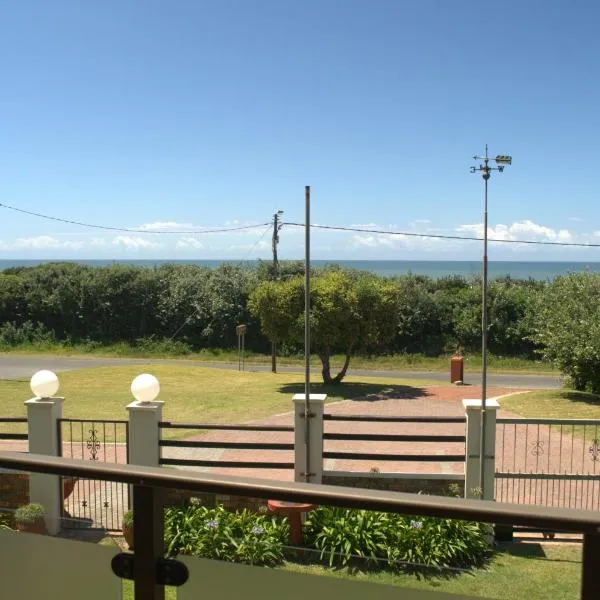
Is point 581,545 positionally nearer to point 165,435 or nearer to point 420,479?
point 420,479

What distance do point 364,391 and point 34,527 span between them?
614 inches

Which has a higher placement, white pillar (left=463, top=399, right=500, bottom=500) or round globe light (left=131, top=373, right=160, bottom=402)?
round globe light (left=131, top=373, right=160, bottom=402)

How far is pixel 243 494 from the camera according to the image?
1417mm

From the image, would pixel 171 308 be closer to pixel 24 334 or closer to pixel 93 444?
pixel 24 334

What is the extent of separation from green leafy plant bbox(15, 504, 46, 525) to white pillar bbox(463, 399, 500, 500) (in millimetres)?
5088

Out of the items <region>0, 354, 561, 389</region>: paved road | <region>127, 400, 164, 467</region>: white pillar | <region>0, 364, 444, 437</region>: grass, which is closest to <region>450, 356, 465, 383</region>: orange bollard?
<region>0, 364, 444, 437</region>: grass

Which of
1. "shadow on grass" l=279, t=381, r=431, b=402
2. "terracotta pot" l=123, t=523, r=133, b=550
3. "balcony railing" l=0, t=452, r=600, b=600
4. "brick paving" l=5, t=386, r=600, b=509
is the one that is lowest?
"shadow on grass" l=279, t=381, r=431, b=402

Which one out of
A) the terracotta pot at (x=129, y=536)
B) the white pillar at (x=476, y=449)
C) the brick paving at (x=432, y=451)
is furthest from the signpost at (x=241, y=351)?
the terracotta pot at (x=129, y=536)

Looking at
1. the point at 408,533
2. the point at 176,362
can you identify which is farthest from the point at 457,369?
the point at 408,533

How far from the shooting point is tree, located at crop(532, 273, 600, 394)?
14.9 meters

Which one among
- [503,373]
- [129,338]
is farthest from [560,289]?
[129,338]

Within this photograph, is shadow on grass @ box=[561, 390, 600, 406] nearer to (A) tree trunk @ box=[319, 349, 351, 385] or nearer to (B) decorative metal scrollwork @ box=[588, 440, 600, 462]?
(B) decorative metal scrollwork @ box=[588, 440, 600, 462]

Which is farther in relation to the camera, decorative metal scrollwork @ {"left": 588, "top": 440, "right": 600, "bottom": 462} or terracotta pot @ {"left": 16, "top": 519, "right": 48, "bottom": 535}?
decorative metal scrollwork @ {"left": 588, "top": 440, "right": 600, "bottom": 462}

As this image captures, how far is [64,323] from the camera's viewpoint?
29922 mm
